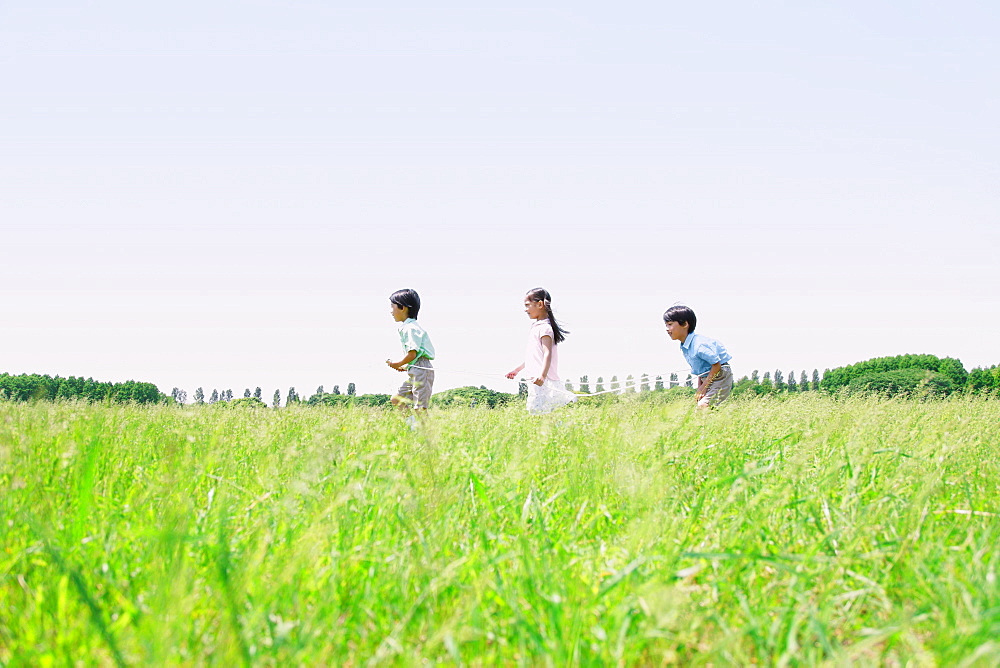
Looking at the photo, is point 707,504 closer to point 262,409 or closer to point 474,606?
point 474,606

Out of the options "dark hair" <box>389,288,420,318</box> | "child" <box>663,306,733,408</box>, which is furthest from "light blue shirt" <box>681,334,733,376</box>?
"dark hair" <box>389,288,420,318</box>

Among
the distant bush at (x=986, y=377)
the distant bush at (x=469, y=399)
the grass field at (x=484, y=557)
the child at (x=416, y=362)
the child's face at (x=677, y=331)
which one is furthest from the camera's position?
the distant bush at (x=986, y=377)

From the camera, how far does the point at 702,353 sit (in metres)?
9.05

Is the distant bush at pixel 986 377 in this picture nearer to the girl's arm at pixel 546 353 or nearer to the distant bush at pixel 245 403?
the girl's arm at pixel 546 353

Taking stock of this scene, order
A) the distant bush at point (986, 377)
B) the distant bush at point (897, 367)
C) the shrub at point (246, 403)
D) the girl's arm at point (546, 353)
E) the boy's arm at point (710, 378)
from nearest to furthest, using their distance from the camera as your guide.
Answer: the shrub at point (246, 403) < the girl's arm at point (546, 353) < the boy's arm at point (710, 378) < the distant bush at point (986, 377) < the distant bush at point (897, 367)

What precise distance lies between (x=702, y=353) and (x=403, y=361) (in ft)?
11.6

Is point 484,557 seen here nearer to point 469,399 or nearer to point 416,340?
point 469,399

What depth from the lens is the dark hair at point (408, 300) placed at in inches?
350

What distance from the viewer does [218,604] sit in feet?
6.35

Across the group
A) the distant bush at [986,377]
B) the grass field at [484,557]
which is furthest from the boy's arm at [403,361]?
the distant bush at [986,377]

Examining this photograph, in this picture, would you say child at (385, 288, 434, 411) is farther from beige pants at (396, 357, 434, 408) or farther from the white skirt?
the white skirt

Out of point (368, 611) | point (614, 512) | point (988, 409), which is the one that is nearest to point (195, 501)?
point (368, 611)

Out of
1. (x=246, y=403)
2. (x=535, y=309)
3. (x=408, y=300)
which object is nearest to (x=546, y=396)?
(x=535, y=309)

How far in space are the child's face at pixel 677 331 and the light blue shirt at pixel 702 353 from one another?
7 centimetres
